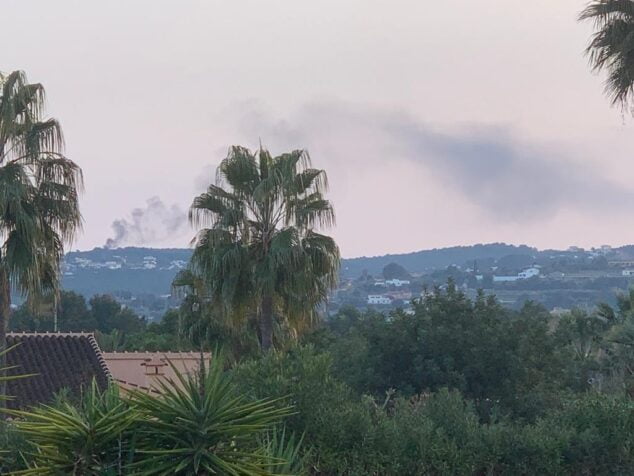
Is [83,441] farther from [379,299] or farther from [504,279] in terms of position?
[504,279]

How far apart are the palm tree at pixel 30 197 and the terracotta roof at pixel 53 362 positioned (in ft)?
24.2

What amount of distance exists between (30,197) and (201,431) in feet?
41.8

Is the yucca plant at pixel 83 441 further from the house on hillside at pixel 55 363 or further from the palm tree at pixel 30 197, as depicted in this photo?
the house on hillside at pixel 55 363

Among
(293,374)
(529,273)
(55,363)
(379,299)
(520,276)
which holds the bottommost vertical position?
(379,299)

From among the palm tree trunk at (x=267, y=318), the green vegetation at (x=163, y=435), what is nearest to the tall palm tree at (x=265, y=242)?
the palm tree trunk at (x=267, y=318)

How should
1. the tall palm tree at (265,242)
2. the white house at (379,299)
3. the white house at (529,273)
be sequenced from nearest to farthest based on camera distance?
the tall palm tree at (265,242) < the white house at (379,299) < the white house at (529,273)

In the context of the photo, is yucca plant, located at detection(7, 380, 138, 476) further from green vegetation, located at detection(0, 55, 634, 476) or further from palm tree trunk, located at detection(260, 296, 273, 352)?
palm tree trunk, located at detection(260, 296, 273, 352)

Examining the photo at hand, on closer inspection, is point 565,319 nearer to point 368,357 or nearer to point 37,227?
point 368,357

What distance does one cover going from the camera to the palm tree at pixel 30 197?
19.2m

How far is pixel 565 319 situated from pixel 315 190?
2136 centimetres

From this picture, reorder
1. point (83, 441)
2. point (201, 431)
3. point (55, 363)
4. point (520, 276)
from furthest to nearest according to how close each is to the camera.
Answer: point (520, 276)
point (55, 363)
point (83, 441)
point (201, 431)

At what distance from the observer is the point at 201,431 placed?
7875 mm

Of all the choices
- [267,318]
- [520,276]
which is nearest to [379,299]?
[520,276]

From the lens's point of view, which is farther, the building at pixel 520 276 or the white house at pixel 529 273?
the white house at pixel 529 273
